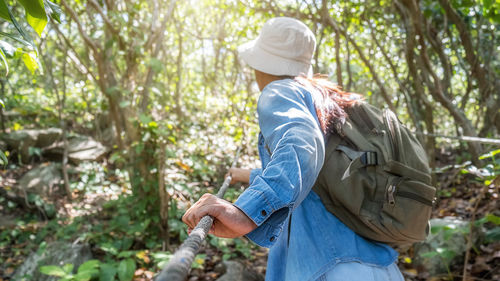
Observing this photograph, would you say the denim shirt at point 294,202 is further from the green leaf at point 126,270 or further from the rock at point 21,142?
the rock at point 21,142

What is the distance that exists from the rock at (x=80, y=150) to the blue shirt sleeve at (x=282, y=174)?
7.32 meters

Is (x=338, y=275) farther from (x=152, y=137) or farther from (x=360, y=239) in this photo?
(x=152, y=137)

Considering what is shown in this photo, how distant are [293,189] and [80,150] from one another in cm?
778

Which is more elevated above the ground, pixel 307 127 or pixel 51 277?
pixel 307 127

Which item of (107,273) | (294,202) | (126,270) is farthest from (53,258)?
(294,202)

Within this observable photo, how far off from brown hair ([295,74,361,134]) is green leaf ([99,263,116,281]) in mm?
2441

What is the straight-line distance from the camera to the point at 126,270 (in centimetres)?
297

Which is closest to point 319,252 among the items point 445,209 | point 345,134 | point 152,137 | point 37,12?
point 345,134

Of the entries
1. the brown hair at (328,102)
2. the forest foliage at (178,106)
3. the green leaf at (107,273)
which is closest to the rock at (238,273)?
the forest foliage at (178,106)

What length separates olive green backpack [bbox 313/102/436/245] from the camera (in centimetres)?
110

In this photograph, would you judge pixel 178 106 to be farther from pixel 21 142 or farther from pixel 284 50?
pixel 284 50

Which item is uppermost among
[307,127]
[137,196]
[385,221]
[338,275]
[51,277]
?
[307,127]

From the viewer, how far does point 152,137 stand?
386cm

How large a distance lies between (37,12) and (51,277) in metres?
3.05
